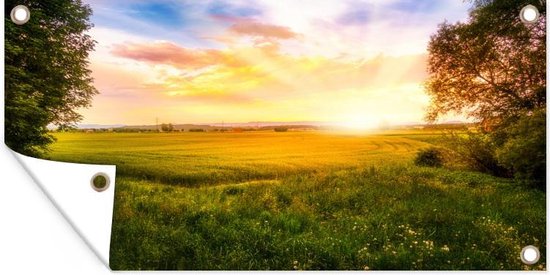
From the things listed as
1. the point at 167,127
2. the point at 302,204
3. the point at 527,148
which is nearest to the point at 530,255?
the point at 527,148

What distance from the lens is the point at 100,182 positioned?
14.8 ft

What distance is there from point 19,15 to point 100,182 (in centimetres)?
158

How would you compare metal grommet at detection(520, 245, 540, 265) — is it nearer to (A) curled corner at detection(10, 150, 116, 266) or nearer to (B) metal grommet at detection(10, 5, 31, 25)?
(A) curled corner at detection(10, 150, 116, 266)

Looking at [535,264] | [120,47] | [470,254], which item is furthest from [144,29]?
[535,264]

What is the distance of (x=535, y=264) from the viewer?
443 cm

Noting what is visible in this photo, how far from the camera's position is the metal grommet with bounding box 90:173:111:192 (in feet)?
14.7

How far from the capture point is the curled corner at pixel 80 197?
4.37 meters

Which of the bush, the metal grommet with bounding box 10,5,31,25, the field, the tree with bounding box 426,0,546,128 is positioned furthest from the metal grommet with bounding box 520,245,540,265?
the metal grommet with bounding box 10,5,31,25

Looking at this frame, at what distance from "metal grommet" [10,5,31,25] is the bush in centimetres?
364

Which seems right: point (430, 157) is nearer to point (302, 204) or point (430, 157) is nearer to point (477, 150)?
point (477, 150)

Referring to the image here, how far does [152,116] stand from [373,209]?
2.09 meters

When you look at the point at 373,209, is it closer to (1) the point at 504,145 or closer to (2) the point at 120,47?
(1) the point at 504,145

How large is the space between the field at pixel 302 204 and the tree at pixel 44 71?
23 centimetres

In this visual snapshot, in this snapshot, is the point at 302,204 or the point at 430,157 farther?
the point at 430,157
